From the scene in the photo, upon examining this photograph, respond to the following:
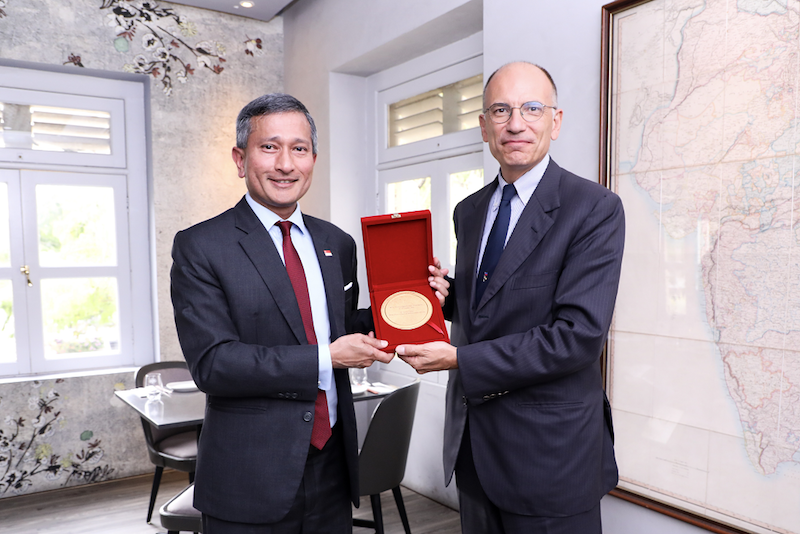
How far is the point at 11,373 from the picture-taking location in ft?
13.4

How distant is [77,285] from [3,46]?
1.64 metres

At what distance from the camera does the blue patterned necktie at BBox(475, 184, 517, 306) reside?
62.3 inches

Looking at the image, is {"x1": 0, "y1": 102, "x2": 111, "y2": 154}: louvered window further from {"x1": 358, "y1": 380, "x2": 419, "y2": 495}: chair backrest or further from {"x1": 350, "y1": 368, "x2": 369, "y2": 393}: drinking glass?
{"x1": 358, "y1": 380, "x2": 419, "y2": 495}: chair backrest

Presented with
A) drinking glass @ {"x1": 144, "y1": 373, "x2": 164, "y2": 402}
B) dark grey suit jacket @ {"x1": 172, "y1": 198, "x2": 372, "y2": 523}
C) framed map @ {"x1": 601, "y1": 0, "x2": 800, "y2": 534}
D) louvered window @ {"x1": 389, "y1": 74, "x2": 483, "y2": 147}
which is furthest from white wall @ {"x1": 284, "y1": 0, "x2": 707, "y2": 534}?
drinking glass @ {"x1": 144, "y1": 373, "x2": 164, "y2": 402}

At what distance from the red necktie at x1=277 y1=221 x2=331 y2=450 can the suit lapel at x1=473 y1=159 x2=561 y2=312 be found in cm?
46

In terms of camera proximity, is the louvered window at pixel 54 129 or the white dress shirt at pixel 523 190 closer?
the white dress shirt at pixel 523 190

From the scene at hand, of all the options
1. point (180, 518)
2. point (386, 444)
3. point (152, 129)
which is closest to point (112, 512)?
point (180, 518)

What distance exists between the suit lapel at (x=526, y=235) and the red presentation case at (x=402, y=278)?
0.16 m

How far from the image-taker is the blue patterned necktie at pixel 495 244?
62.3 inches

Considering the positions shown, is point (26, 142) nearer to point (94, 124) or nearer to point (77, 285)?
point (94, 124)

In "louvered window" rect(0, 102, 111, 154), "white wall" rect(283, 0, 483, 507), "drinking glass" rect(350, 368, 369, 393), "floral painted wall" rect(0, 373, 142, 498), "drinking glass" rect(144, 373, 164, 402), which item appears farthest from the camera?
"louvered window" rect(0, 102, 111, 154)

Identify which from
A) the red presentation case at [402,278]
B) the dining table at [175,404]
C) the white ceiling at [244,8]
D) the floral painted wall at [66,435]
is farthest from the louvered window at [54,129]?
the red presentation case at [402,278]

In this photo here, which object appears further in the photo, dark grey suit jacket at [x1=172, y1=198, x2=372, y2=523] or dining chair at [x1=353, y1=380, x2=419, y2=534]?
dining chair at [x1=353, y1=380, x2=419, y2=534]

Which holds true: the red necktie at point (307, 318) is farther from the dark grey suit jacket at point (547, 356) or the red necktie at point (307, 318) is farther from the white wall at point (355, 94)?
the white wall at point (355, 94)
